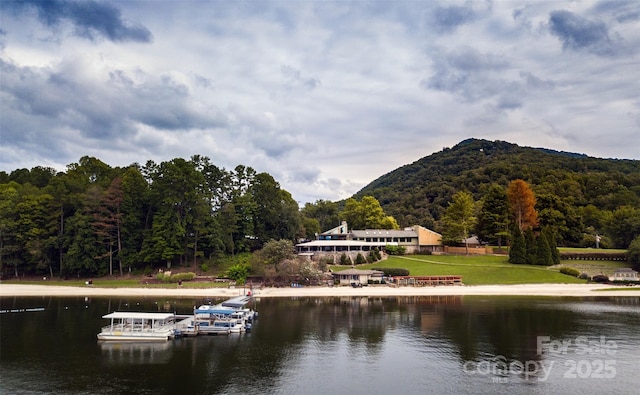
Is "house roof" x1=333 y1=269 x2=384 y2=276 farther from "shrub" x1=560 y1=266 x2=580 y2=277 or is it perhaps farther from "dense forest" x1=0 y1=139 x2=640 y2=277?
"shrub" x1=560 y1=266 x2=580 y2=277

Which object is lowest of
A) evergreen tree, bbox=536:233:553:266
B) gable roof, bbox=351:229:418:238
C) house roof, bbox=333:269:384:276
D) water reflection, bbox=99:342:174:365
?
water reflection, bbox=99:342:174:365

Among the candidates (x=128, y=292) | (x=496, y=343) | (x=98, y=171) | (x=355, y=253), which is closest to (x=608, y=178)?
(x=355, y=253)

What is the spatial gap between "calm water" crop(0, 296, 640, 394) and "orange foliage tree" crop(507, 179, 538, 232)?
33.3 m

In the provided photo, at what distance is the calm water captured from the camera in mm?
Answer: 27812

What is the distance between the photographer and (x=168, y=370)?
30875 mm

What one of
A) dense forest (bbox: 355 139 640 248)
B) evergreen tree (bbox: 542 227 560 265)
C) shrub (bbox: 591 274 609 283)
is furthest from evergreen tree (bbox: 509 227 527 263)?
dense forest (bbox: 355 139 640 248)

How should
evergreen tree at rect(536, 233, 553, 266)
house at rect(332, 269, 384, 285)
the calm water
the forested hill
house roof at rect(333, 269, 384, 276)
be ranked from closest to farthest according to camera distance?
the calm water, house at rect(332, 269, 384, 285), house roof at rect(333, 269, 384, 276), evergreen tree at rect(536, 233, 553, 266), the forested hill

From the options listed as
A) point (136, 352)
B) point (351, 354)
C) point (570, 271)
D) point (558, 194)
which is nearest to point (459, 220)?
point (570, 271)

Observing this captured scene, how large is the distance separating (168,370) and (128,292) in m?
40.5

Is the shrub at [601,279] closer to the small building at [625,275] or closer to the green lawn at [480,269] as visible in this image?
the small building at [625,275]

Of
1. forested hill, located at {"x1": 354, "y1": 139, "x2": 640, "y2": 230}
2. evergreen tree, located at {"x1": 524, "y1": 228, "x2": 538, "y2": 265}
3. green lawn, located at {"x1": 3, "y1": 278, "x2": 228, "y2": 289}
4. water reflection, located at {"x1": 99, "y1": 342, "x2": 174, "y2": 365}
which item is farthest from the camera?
forested hill, located at {"x1": 354, "y1": 139, "x2": 640, "y2": 230}

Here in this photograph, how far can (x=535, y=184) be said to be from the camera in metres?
119

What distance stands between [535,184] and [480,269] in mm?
55839

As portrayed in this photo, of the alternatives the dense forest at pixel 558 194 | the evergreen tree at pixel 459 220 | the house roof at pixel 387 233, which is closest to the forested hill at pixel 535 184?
the dense forest at pixel 558 194
